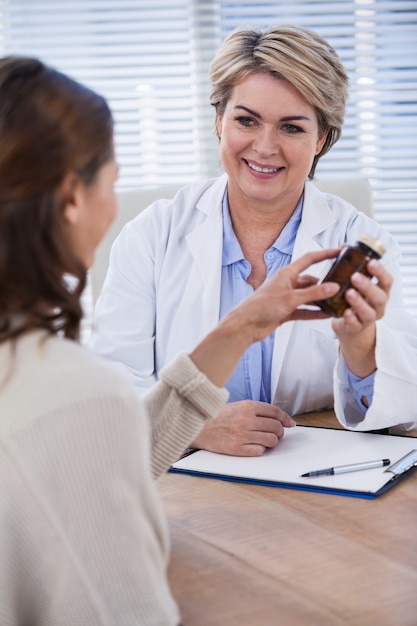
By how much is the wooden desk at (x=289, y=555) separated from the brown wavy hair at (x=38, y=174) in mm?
396

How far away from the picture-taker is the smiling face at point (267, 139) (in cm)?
180

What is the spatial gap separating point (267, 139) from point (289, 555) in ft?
3.47

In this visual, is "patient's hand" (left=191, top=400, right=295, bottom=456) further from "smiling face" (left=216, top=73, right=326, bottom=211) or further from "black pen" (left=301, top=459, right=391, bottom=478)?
"smiling face" (left=216, top=73, right=326, bottom=211)

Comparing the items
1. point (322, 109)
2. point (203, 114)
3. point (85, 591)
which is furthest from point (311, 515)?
point (203, 114)

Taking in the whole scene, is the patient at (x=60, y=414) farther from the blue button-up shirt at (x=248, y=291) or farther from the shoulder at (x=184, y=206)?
the shoulder at (x=184, y=206)

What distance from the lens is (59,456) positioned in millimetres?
769

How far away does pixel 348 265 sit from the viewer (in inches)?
49.8

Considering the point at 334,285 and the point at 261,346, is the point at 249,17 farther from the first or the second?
the point at 334,285

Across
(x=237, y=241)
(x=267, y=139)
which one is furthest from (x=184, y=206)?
(x=267, y=139)

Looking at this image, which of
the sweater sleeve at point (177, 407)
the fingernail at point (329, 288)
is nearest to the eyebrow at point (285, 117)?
the fingernail at point (329, 288)

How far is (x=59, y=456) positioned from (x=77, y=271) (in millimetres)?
224

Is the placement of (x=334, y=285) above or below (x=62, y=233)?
below

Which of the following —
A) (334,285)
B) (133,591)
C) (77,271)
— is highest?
(77,271)

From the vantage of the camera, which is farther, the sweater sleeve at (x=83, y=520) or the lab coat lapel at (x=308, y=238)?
the lab coat lapel at (x=308, y=238)
